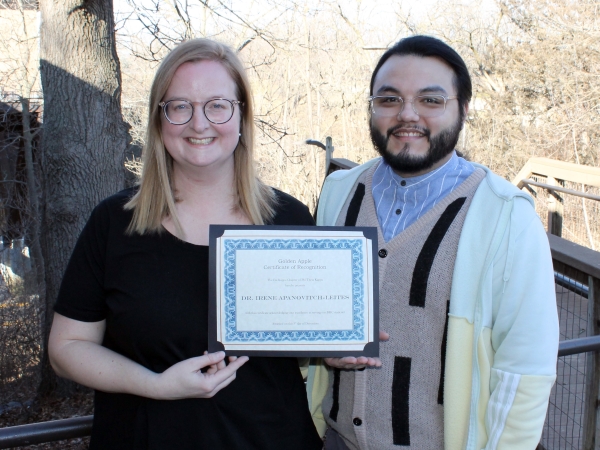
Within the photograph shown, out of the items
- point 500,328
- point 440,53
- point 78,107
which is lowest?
point 500,328

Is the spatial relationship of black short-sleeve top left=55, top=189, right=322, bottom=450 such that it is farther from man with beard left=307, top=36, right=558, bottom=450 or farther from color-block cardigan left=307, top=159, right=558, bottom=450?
color-block cardigan left=307, top=159, right=558, bottom=450

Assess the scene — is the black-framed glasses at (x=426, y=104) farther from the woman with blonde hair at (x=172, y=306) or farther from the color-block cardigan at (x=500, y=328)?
the woman with blonde hair at (x=172, y=306)

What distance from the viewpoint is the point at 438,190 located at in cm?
202

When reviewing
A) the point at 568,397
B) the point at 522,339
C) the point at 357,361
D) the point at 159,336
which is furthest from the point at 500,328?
the point at 568,397

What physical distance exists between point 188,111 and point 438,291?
104 cm

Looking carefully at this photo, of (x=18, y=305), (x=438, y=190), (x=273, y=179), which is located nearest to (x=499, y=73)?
(x=273, y=179)

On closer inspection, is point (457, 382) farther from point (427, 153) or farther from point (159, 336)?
point (159, 336)

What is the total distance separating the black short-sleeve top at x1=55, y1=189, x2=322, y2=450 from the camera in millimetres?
1776

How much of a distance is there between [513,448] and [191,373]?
100 cm

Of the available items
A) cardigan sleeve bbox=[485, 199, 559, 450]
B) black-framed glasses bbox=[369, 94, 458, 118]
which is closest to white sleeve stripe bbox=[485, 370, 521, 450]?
cardigan sleeve bbox=[485, 199, 559, 450]

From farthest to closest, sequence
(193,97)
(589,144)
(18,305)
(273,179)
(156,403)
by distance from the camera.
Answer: (273,179) < (589,144) < (18,305) < (193,97) < (156,403)

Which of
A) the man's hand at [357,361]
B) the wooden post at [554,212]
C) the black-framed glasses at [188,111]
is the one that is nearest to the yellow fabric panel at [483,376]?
the man's hand at [357,361]

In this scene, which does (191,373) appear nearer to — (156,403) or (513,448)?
(156,403)

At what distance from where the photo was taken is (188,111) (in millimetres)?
1922
